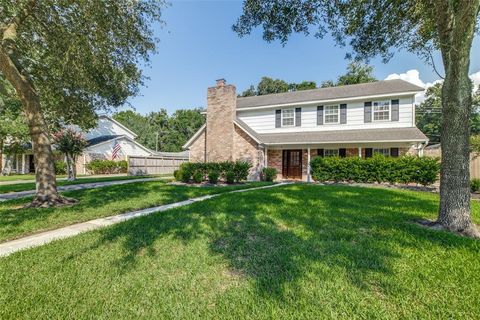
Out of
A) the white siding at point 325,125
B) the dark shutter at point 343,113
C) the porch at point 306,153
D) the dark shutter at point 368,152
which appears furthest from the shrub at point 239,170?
the dark shutter at point 368,152

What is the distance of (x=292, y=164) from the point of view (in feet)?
60.8

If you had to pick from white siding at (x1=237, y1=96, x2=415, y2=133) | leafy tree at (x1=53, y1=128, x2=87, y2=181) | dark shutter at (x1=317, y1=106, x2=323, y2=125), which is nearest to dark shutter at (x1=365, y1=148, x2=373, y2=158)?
white siding at (x1=237, y1=96, x2=415, y2=133)

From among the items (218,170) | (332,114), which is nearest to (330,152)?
(332,114)

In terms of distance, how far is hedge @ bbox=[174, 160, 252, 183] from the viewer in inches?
580

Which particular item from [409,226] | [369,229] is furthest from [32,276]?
[409,226]

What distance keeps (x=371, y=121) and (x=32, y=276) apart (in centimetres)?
1760

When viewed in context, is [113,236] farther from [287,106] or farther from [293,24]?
[287,106]

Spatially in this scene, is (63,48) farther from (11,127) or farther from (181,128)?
(181,128)

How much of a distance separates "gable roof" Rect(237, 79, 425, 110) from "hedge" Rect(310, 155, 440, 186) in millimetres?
4640

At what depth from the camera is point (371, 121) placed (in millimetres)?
16609

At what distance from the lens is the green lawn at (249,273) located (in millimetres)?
2572

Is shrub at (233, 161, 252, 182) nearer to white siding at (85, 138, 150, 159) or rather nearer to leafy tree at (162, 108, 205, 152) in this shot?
white siding at (85, 138, 150, 159)

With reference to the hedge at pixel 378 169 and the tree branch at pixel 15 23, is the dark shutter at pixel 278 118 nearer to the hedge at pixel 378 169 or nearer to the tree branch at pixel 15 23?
the hedge at pixel 378 169

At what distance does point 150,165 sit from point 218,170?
1323cm
